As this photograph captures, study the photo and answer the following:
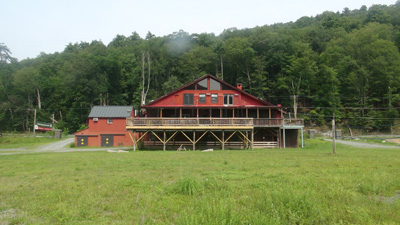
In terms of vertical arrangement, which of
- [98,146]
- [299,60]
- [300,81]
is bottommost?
[98,146]

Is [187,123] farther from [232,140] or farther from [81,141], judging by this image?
[81,141]

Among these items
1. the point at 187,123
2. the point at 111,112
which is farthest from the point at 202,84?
the point at 111,112

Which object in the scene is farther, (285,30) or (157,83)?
(285,30)

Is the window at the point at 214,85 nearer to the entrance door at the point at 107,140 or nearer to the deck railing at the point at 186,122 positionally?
the deck railing at the point at 186,122

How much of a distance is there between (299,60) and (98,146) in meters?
40.7

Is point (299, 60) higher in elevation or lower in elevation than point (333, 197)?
higher

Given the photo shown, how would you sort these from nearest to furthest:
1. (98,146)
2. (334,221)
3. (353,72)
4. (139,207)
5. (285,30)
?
(334,221) < (139,207) < (98,146) < (353,72) < (285,30)

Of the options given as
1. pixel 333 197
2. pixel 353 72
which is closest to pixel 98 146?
pixel 333 197

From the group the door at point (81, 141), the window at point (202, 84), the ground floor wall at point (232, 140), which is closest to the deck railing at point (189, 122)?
the ground floor wall at point (232, 140)

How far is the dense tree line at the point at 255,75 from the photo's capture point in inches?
2093

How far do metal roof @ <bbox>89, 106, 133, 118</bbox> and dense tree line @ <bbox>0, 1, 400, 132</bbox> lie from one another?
18.5m

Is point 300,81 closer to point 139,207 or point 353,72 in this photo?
point 353,72

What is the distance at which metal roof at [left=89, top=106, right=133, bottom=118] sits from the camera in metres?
38.3

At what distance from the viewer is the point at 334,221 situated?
15.4 ft
